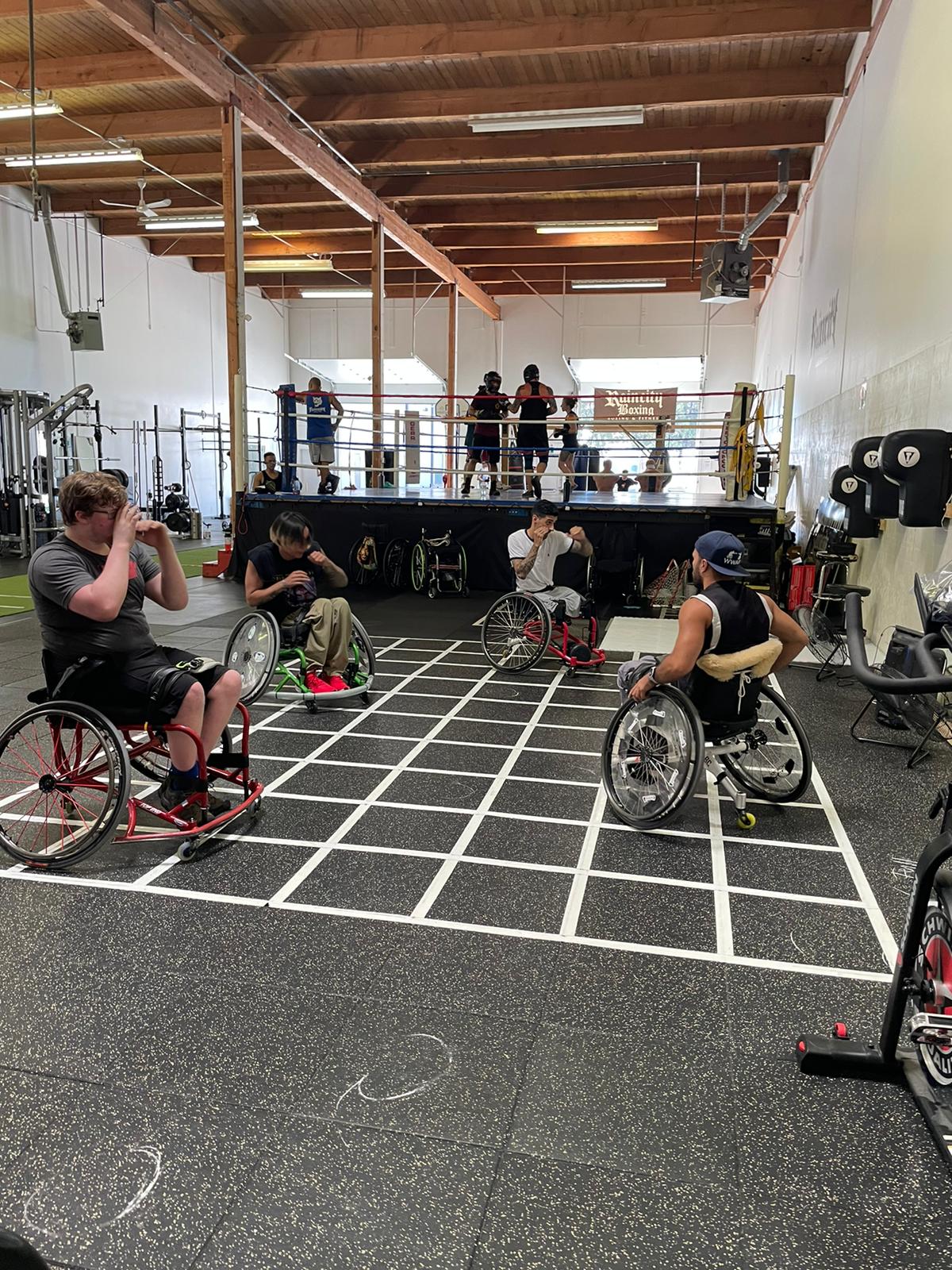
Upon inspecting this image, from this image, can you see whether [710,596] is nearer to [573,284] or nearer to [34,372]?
[34,372]

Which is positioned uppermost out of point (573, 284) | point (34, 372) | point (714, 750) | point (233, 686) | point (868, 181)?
point (573, 284)

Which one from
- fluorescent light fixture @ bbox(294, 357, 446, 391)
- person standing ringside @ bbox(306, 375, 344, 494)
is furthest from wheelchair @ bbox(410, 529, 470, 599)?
fluorescent light fixture @ bbox(294, 357, 446, 391)

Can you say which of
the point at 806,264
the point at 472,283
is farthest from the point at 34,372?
the point at 806,264

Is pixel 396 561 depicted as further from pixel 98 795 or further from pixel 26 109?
pixel 98 795

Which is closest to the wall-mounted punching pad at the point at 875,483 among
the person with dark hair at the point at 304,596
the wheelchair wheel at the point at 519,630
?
the wheelchair wheel at the point at 519,630

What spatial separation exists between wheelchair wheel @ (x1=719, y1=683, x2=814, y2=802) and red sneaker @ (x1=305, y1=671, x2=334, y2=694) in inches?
86.5

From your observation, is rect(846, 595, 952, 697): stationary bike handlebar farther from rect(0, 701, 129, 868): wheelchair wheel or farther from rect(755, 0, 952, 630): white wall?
rect(755, 0, 952, 630): white wall

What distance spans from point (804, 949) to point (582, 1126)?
997 millimetres

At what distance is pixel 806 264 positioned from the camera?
1102cm

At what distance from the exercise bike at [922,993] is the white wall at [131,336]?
13.8 metres

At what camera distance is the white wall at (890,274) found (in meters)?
4.95

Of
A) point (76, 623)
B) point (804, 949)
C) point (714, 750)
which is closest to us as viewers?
point (804, 949)

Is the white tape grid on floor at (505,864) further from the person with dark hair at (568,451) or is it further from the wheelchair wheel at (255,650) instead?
the person with dark hair at (568,451)

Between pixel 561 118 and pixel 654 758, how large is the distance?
7.50 metres
